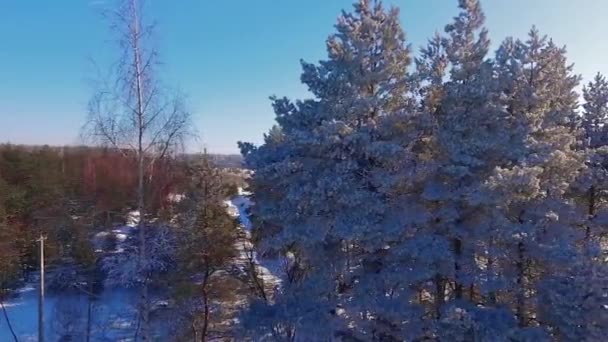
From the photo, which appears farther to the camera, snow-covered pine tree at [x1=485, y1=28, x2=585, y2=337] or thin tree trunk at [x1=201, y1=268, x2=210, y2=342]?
thin tree trunk at [x1=201, y1=268, x2=210, y2=342]

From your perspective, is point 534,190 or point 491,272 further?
point 491,272

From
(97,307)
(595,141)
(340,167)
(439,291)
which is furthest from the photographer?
(97,307)

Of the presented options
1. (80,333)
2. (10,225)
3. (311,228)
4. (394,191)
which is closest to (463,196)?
(394,191)

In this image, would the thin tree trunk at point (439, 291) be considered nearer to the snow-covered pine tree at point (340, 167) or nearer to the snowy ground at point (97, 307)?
the snow-covered pine tree at point (340, 167)

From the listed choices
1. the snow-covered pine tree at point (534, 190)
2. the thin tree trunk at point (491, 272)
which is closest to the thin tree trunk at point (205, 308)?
the thin tree trunk at point (491, 272)

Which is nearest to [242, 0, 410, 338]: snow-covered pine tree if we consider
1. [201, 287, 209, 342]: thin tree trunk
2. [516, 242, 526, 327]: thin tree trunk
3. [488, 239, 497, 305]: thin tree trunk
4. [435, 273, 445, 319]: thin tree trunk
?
[435, 273, 445, 319]: thin tree trunk

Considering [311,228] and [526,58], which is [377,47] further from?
[311,228]

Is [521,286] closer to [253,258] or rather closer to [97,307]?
[253,258]

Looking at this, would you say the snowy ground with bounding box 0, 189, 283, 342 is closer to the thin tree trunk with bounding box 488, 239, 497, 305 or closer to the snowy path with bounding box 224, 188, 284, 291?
the snowy path with bounding box 224, 188, 284, 291

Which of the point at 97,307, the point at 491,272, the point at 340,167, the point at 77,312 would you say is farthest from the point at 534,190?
the point at 97,307
